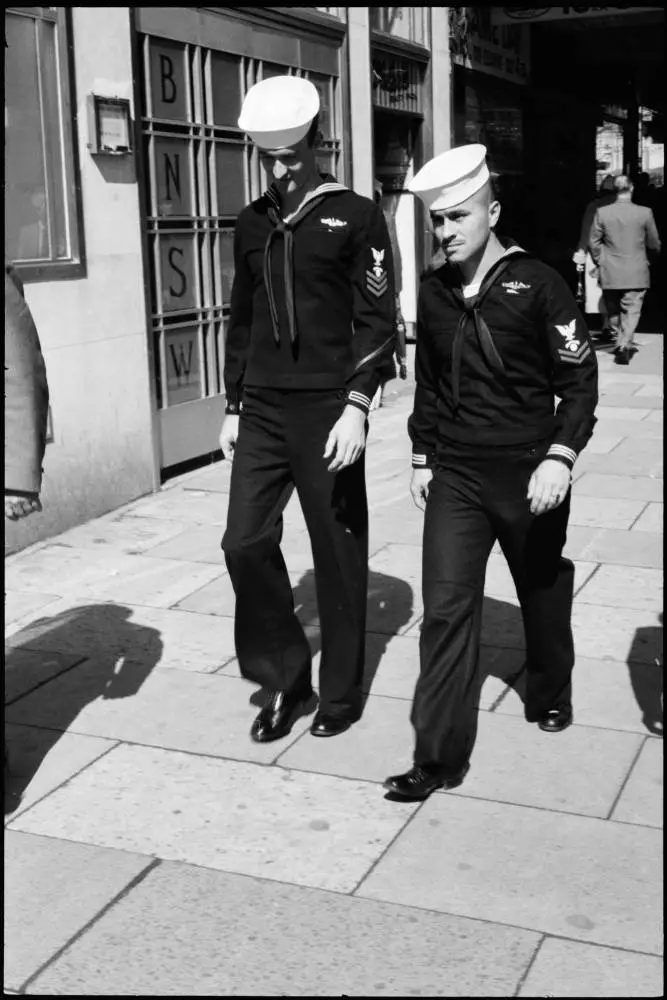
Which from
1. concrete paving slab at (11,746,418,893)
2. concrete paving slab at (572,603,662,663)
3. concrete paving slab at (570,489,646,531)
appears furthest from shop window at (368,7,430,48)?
concrete paving slab at (11,746,418,893)

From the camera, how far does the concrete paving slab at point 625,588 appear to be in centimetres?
620

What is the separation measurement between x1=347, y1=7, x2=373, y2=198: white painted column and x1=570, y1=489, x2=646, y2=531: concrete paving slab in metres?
4.36

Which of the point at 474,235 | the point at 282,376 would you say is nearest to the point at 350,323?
the point at 282,376

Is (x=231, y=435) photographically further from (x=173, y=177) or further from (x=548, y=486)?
(x=173, y=177)

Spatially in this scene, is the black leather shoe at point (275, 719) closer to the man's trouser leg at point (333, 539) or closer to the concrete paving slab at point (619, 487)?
the man's trouser leg at point (333, 539)

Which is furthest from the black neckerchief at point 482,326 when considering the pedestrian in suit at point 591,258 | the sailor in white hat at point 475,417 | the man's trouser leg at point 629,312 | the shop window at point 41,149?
the pedestrian in suit at point 591,258

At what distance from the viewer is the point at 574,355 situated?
4.04 metres

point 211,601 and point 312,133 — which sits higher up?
point 312,133

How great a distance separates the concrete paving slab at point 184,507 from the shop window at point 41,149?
4.84ft

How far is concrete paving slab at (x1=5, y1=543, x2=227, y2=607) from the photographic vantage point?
641 cm

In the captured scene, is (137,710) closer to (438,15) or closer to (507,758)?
(507,758)

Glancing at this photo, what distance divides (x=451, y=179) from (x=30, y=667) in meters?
2.63

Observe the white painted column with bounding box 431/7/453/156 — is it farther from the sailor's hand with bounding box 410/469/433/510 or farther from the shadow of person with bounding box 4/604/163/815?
the sailor's hand with bounding box 410/469/433/510

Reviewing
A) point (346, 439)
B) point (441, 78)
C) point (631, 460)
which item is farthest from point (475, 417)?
point (441, 78)
